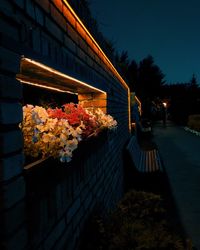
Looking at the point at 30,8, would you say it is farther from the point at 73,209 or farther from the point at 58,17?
the point at 73,209

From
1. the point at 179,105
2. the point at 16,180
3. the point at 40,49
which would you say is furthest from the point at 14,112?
the point at 179,105

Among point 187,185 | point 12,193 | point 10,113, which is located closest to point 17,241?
point 12,193

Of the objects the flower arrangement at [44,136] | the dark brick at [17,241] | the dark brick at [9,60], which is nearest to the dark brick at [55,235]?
the dark brick at [17,241]

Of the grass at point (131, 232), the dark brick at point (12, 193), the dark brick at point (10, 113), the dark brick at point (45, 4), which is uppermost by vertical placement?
the dark brick at point (45, 4)

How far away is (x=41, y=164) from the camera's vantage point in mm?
1786

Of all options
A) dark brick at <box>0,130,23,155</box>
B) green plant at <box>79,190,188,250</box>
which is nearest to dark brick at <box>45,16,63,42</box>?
dark brick at <box>0,130,23,155</box>

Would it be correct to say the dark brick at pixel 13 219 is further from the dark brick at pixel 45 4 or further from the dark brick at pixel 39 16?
the dark brick at pixel 45 4

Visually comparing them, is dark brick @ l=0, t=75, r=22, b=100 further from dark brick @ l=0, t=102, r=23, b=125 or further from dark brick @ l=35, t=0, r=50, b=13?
dark brick @ l=35, t=0, r=50, b=13

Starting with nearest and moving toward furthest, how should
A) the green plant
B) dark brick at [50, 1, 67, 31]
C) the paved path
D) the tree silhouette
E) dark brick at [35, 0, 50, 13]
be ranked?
dark brick at [35, 0, 50, 13]
dark brick at [50, 1, 67, 31]
the green plant
the paved path
the tree silhouette

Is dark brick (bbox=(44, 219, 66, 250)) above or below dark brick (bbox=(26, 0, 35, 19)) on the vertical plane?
below

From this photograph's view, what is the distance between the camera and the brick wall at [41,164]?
141 centimetres

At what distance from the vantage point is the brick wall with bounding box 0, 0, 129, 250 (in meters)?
1.41

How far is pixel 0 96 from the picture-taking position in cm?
139

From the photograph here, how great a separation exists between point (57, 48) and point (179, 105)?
35.1m
